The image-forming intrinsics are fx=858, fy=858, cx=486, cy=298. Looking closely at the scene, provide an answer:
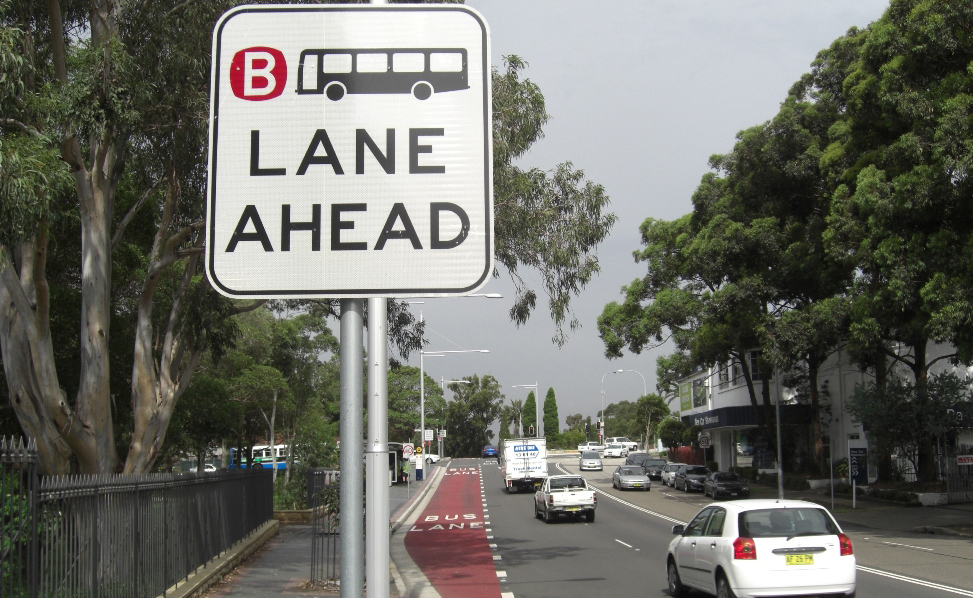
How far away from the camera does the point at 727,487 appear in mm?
38031

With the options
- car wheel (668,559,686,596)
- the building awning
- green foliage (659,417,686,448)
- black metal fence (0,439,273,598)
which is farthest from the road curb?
green foliage (659,417,686,448)

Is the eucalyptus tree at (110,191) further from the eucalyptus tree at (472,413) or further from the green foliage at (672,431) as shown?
the eucalyptus tree at (472,413)

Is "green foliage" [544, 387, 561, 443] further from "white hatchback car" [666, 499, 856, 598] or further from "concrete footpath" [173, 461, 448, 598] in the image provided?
"white hatchback car" [666, 499, 856, 598]

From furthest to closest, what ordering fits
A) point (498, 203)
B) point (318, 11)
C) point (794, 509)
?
point (498, 203)
point (794, 509)
point (318, 11)

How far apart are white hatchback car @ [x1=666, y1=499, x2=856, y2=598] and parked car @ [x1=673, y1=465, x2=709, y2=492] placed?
1270 inches

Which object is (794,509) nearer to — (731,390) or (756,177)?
(756,177)

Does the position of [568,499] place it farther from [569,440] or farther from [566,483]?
[569,440]

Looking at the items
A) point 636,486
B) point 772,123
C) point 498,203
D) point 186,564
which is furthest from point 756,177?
point 186,564

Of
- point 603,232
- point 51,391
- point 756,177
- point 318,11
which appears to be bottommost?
point 51,391

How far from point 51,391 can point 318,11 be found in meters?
14.8

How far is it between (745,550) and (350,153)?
1078cm

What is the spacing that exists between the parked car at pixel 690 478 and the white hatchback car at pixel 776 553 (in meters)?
32.3

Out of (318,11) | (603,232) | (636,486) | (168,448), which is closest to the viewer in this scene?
(318,11)

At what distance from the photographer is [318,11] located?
263cm
